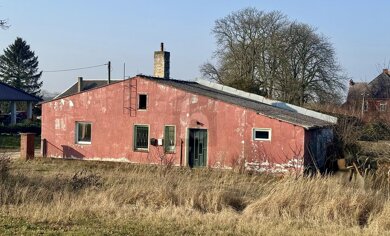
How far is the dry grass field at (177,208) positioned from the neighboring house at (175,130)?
988 cm

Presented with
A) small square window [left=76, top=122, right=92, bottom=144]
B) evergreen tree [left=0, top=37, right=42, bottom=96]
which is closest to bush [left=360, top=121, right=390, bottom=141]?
small square window [left=76, top=122, right=92, bottom=144]

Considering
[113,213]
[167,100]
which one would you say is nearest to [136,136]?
[167,100]

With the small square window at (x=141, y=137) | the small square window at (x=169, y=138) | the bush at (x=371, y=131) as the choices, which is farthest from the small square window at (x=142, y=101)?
the bush at (x=371, y=131)

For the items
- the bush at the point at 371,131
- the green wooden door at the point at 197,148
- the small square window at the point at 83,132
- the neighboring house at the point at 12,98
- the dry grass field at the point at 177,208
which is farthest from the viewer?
the neighboring house at the point at 12,98

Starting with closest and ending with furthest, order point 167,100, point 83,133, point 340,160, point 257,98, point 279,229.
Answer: point 279,229 < point 340,160 < point 167,100 < point 83,133 < point 257,98

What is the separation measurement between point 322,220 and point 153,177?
526cm

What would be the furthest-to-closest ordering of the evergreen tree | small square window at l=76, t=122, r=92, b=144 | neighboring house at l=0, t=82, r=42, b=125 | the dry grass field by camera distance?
the evergreen tree, neighboring house at l=0, t=82, r=42, b=125, small square window at l=76, t=122, r=92, b=144, the dry grass field

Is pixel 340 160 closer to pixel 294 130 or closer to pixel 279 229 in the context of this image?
pixel 294 130

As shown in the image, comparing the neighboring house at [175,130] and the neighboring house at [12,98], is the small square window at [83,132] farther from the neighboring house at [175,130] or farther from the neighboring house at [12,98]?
the neighboring house at [12,98]

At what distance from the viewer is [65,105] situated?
28.6 metres

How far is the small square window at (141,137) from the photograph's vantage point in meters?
26.8

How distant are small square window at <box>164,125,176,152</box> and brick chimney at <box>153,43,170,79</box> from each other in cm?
707

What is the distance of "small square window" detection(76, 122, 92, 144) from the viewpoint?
1111 inches

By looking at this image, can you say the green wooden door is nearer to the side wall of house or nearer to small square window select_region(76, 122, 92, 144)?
the side wall of house
